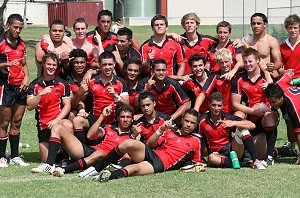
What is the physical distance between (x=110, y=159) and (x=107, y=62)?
135 centimetres

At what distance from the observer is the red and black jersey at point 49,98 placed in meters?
8.38

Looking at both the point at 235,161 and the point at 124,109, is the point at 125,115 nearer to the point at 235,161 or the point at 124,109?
the point at 124,109

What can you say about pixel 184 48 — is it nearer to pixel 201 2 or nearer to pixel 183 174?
pixel 183 174

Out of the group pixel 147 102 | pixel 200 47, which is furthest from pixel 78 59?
pixel 200 47

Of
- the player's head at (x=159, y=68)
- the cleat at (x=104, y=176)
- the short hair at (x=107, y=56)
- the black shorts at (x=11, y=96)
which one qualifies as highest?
the short hair at (x=107, y=56)

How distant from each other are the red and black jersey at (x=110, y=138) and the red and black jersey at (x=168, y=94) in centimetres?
71

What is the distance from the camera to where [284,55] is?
9.16 metres

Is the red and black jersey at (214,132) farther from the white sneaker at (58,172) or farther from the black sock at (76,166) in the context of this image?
the white sneaker at (58,172)

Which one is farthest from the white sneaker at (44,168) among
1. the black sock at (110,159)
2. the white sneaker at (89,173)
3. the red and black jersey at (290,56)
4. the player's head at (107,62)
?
the red and black jersey at (290,56)

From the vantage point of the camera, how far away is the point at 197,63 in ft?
27.8

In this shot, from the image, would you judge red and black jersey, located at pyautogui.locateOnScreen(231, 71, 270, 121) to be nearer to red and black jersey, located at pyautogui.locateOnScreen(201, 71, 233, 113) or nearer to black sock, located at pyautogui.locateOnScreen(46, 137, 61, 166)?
red and black jersey, located at pyautogui.locateOnScreen(201, 71, 233, 113)

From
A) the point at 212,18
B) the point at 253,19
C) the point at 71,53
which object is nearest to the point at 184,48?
the point at 253,19

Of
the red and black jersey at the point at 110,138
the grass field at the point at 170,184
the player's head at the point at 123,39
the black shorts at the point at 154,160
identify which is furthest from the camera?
the player's head at the point at 123,39

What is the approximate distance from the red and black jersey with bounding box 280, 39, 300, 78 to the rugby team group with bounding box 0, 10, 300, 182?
0.05 ft
